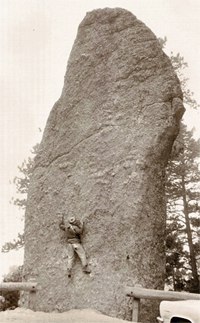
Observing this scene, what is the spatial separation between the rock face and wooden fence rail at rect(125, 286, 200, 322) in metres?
0.26

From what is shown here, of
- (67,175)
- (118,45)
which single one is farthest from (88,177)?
(118,45)

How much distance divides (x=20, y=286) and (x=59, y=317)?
1.33 m

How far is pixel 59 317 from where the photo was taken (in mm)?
7496

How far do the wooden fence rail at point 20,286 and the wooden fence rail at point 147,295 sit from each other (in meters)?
2.12

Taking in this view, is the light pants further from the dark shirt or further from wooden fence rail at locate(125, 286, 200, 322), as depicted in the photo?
wooden fence rail at locate(125, 286, 200, 322)

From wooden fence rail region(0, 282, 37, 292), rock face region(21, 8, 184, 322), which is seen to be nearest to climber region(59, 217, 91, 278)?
rock face region(21, 8, 184, 322)

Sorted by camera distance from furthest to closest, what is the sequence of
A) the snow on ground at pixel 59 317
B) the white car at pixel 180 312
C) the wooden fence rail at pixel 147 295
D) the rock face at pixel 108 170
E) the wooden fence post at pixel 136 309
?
the rock face at pixel 108 170 < the wooden fence post at pixel 136 309 < the snow on ground at pixel 59 317 < the wooden fence rail at pixel 147 295 < the white car at pixel 180 312

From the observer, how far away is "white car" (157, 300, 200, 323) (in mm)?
4509

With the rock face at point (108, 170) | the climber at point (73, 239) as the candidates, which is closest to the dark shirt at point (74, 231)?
the climber at point (73, 239)

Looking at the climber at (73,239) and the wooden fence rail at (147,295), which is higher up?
the climber at (73,239)

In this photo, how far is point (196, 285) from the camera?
13.0m

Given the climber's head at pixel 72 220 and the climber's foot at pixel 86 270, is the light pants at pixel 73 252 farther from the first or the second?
the climber's head at pixel 72 220

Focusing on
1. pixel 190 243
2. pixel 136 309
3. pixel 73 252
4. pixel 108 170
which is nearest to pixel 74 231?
pixel 73 252

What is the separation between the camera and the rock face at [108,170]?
8148 millimetres
